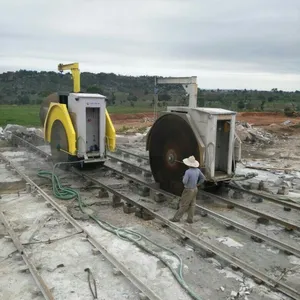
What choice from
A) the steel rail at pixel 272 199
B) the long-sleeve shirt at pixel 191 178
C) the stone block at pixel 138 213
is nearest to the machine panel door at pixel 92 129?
the stone block at pixel 138 213

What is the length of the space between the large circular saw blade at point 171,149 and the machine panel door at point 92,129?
7.22 ft

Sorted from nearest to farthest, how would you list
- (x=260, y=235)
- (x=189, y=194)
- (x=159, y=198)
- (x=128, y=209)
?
(x=260, y=235)
(x=189, y=194)
(x=128, y=209)
(x=159, y=198)

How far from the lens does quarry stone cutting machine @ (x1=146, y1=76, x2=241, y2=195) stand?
9219 millimetres

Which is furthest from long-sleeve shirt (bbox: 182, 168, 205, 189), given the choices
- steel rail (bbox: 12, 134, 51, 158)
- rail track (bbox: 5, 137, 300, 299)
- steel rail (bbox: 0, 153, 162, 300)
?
steel rail (bbox: 12, 134, 51, 158)

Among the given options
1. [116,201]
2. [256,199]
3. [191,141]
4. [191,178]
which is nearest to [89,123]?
[116,201]

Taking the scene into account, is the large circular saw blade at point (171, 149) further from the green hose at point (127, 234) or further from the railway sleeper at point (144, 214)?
the green hose at point (127, 234)

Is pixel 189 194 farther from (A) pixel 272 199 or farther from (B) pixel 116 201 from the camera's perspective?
(A) pixel 272 199

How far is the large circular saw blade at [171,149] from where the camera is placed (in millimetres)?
9531

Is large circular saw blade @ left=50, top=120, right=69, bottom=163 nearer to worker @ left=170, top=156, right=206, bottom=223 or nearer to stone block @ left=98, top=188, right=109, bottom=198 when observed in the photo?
stone block @ left=98, top=188, right=109, bottom=198

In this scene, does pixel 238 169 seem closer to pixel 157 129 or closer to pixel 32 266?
pixel 157 129

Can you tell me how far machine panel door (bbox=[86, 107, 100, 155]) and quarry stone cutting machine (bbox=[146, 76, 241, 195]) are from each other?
82.7 inches

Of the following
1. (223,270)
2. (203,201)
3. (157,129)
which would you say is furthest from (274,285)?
(157,129)

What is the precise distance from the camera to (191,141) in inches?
370

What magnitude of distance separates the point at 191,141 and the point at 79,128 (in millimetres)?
3774
